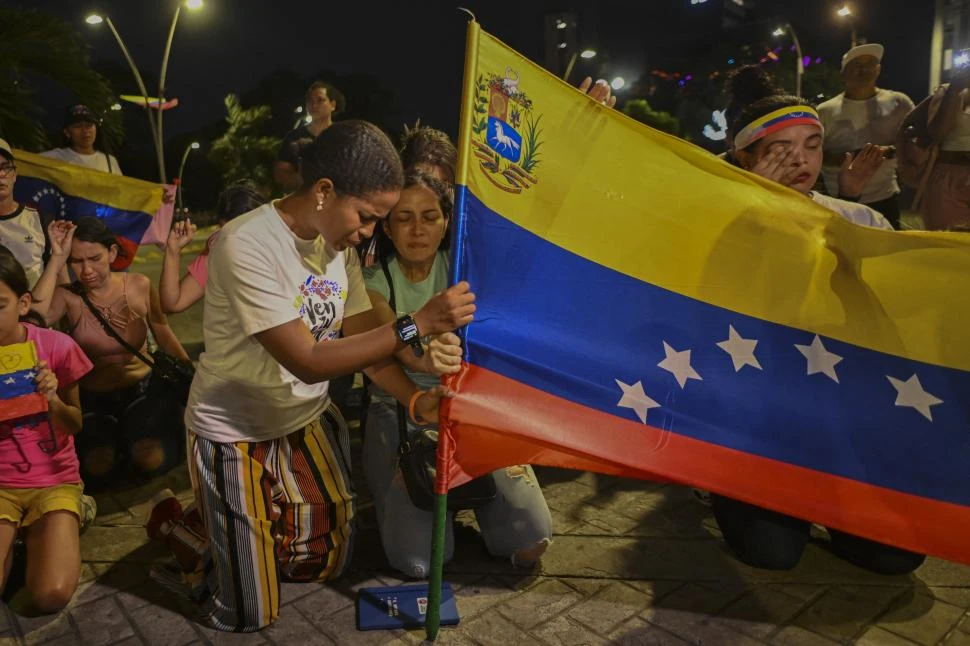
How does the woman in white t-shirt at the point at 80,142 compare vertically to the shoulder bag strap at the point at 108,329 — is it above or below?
above

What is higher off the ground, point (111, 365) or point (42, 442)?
point (42, 442)

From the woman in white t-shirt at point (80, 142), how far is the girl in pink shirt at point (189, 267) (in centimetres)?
199

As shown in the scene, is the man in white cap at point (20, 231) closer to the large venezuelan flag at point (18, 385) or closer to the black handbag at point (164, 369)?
the black handbag at point (164, 369)

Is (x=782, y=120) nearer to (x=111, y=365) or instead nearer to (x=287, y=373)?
(x=287, y=373)

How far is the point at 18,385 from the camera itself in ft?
11.5

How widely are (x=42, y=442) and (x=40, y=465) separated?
0.36 ft

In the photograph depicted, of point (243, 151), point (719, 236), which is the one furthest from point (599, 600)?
point (243, 151)

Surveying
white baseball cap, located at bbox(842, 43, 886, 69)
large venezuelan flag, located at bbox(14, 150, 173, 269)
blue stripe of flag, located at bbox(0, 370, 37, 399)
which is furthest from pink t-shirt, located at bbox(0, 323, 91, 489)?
white baseball cap, located at bbox(842, 43, 886, 69)

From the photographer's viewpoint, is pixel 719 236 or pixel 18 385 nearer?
pixel 719 236

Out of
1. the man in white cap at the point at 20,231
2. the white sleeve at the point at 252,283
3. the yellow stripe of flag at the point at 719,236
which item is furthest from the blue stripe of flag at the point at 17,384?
the yellow stripe of flag at the point at 719,236

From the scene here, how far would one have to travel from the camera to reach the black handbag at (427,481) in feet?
11.4

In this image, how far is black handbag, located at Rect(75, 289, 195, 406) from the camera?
460 centimetres

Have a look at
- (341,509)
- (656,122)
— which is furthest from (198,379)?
(656,122)

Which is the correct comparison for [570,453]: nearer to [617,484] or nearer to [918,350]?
[918,350]
